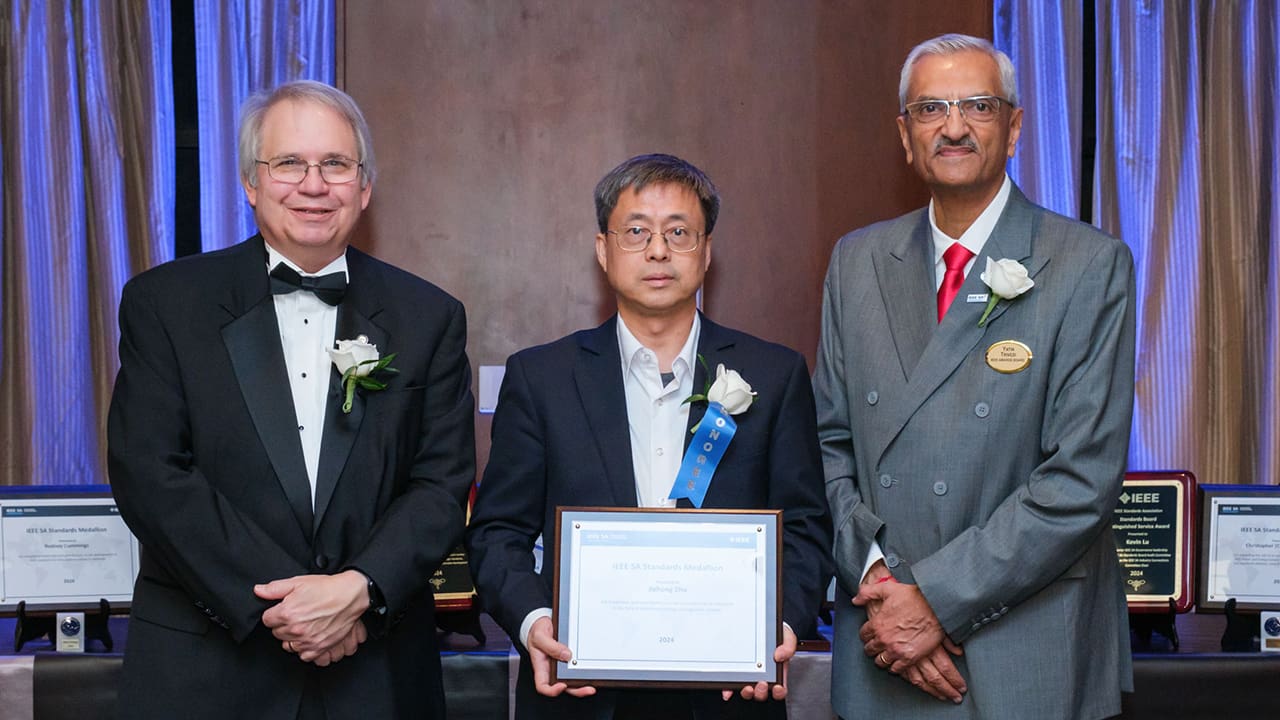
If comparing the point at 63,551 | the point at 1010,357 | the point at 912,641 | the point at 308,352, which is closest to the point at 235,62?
the point at 63,551

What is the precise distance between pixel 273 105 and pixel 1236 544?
2.49 meters

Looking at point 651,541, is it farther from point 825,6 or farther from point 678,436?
point 825,6

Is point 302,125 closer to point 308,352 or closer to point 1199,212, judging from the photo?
point 308,352

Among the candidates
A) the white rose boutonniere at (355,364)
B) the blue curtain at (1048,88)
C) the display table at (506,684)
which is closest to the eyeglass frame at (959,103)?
the white rose boutonniere at (355,364)

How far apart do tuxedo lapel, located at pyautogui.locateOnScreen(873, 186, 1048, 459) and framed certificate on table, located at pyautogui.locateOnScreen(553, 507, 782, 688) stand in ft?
1.28

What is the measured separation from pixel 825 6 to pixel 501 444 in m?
2.32

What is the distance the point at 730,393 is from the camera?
203 cm

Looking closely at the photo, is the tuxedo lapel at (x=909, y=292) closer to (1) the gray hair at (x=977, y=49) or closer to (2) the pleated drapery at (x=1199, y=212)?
(1) the gray hair at (x=977, y=49)

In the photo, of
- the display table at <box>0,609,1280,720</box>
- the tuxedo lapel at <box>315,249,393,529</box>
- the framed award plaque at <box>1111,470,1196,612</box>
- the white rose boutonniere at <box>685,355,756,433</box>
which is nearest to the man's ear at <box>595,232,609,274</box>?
the white rose boutonniere at <box>685,355,756,433</box>

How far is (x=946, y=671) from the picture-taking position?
207 centimetres

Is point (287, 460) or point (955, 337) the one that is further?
point (955, 337)

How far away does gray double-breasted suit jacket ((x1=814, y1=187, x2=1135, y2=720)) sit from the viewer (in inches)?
80.0

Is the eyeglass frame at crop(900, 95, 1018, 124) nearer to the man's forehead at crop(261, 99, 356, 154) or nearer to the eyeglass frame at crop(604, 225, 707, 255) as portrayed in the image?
the eyeglass frame at crop(604, 225, 707, 255)

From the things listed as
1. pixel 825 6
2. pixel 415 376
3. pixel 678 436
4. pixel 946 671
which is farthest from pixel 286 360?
pixel 825 6
